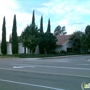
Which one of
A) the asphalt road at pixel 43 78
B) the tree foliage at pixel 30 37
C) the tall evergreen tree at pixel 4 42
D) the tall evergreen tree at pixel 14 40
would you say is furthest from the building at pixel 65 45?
the asphalt road at pixel 43 78

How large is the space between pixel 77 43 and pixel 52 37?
1189 cm

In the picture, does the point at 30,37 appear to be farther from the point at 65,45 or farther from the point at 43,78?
the point at 43,78

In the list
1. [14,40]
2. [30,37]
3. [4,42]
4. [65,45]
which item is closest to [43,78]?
[30,37]

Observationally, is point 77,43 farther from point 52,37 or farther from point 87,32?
point 52,37

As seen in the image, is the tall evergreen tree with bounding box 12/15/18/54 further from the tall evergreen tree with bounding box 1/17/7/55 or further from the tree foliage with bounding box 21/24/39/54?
the tree foliage with bounding box 21/24/39/54

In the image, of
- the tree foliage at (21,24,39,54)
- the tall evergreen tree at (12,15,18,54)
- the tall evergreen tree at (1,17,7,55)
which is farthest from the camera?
the tall evergreen tree at (1,17,7,55)

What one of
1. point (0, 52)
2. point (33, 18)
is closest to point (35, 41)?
point (33, 18)

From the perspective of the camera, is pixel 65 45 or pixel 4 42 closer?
pixel 4 42

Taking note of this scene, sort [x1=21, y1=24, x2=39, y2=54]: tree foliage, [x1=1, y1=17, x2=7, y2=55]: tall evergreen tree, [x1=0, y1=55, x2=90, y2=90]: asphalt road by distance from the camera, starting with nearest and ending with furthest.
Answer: [x1=0, y1=55, x2=90, y2=90]: asphalt road → [x1=21, y1=24, x2=39, y2=54]: tree foliage → [x1=1, y1=17, x2=7, y2=55]: tall evergreen tree

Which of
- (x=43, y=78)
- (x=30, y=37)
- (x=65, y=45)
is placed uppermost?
(x=30, y=37)

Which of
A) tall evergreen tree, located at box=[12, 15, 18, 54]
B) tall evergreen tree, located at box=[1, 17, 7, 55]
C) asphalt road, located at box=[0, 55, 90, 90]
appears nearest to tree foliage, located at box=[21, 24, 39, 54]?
tall evergreen tree, located at box=[12, 15, 18, 54]

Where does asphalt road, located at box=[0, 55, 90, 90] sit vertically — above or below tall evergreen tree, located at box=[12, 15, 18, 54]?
below

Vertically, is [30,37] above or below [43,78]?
above

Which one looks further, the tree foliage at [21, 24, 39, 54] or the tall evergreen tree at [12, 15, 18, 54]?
the tall evergreen tree at [12, 15, 18, 54]
